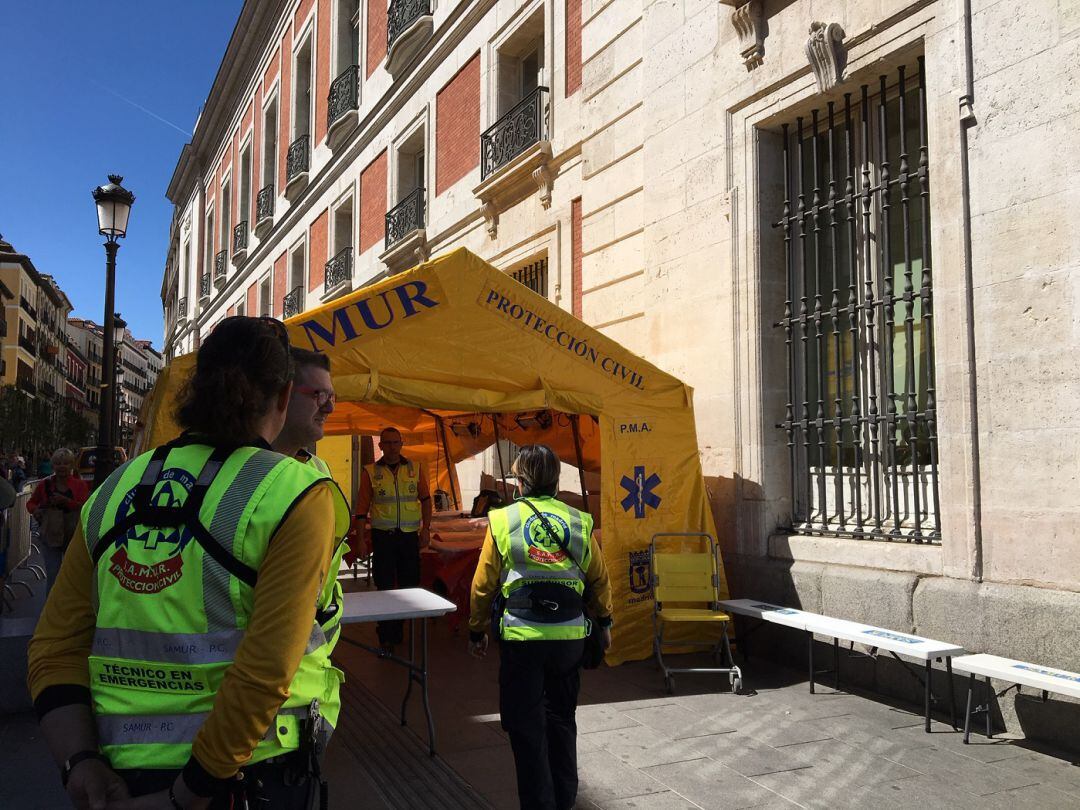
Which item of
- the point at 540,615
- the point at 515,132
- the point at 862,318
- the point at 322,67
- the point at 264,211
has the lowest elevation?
the point at 540,615

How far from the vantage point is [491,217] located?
479 inches

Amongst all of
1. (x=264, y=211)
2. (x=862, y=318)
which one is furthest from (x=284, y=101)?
(x=862, y=318)

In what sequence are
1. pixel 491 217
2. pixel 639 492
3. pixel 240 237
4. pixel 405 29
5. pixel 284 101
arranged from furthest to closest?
pixel 240 237 → pixel 284 101 → pixel 405 29 → pixel 491 217 → pixel 639 492

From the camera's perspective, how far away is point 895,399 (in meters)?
6.42

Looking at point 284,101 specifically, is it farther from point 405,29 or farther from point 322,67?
point 405,29

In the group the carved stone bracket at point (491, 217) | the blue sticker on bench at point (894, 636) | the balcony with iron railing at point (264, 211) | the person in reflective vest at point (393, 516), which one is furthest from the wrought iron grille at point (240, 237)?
the blue sticker on bench at point (894, 636)

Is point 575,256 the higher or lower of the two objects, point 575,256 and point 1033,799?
the higher

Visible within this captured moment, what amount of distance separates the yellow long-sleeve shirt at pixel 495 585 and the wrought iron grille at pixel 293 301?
58.7 ft

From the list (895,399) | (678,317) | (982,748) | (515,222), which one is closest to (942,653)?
(982,748)

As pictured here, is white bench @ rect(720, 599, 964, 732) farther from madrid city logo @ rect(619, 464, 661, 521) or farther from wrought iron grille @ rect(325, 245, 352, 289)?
wrought iron grille @ rect(325, 245, 352, 289)

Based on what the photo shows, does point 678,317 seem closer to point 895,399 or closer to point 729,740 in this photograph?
point 895,399

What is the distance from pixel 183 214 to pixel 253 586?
1630 inches

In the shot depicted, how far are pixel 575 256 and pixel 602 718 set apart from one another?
6.26 metres

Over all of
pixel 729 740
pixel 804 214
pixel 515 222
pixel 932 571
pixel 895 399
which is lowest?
pixel 729 740
